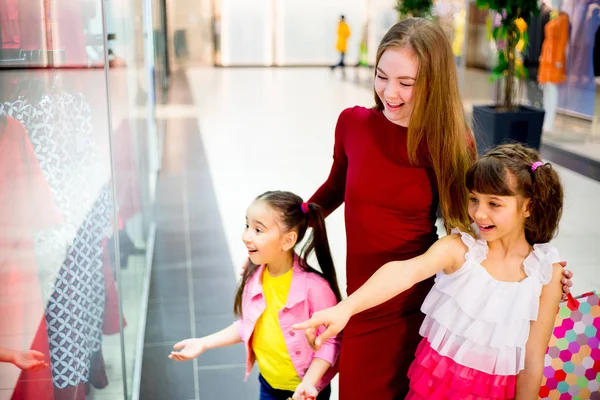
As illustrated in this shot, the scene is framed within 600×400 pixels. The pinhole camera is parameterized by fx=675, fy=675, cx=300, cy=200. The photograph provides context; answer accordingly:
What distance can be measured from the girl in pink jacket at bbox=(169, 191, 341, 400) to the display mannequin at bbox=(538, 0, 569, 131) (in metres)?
8.73

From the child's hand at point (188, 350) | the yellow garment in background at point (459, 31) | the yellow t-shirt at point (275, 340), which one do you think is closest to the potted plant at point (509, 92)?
the yellow t-shirt at point (275, 340)

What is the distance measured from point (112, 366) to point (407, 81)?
62.7 inches

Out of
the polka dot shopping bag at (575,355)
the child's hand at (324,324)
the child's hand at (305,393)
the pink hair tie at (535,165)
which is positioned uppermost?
the pink hair tie at (535,165)

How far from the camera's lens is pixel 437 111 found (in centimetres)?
174

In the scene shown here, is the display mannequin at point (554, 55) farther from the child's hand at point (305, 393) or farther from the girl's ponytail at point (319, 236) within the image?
the child's hand at point (305, 393)

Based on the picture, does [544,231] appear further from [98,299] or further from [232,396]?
[232,396]

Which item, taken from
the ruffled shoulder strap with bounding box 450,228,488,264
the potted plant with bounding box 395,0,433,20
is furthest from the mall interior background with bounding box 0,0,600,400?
the potted plant with bounding box 395,0,433,20

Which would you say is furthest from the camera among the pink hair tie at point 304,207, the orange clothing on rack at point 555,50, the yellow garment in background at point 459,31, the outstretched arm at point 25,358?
the yellow garment in background at point 459,31

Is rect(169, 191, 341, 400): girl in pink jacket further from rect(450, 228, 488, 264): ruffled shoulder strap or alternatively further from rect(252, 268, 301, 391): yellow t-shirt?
rect(450, 228, 488, 264): ruffled shoulder strap

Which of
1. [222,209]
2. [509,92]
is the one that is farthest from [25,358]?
[509,92]

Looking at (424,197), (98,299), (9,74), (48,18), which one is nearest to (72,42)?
(48,18)

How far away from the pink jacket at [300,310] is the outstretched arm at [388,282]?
40 centimetres

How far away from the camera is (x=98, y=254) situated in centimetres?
239

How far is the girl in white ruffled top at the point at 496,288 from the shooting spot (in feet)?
5.78
